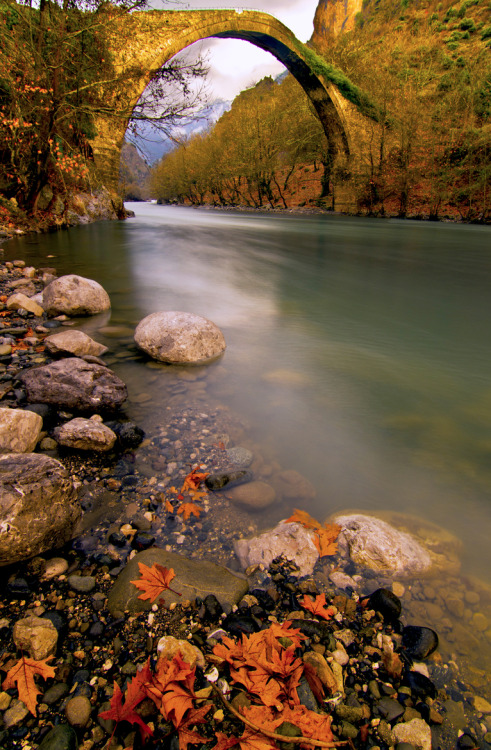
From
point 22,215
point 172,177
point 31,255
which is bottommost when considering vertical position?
point 31,255

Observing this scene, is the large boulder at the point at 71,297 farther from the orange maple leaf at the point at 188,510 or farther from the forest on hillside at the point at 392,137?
the forest on hillside at the point at 392,137

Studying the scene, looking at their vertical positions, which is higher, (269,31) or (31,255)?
(269,31)

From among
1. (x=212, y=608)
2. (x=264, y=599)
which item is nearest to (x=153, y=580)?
(x=212, y=608)

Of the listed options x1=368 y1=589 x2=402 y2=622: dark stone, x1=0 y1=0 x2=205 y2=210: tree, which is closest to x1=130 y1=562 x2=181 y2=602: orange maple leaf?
x1=368 y1=589 x2=402 y2=622: dark stone

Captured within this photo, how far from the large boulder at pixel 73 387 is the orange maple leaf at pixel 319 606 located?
220 cm

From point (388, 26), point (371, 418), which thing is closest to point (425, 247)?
point (371, 418)

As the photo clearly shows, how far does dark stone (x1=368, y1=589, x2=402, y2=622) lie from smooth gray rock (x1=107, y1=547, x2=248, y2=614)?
62 centimetres

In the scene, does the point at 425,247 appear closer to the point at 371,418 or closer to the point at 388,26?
the point at 371,418

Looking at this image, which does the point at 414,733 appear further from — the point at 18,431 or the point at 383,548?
the point at 18,431

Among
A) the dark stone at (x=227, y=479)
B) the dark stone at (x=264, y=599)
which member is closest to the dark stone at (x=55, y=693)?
the dark stone at (x=264, y=599)

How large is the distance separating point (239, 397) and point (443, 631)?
239cm

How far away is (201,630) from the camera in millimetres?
1479

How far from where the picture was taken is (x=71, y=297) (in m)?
5.43

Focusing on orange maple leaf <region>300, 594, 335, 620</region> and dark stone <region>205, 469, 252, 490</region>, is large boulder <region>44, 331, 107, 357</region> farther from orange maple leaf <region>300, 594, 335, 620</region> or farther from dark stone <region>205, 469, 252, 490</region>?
orange maple leaf <region>300, 594, 335, 620</region>
